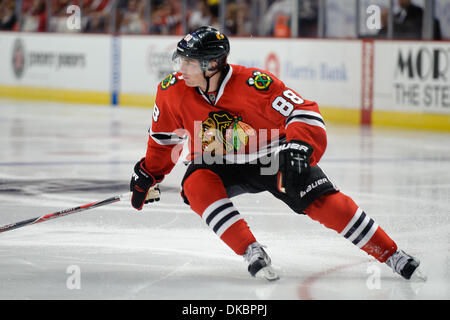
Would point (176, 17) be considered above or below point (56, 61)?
above

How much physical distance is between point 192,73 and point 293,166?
617 mm

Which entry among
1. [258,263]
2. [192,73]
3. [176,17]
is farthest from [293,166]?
[176,17]

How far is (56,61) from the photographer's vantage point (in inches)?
640

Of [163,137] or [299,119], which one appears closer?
[299,119]

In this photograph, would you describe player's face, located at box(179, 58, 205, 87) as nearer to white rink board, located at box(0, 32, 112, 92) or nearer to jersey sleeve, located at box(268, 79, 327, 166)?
jersey sleeve, located at box(268, 79, 327, 166)

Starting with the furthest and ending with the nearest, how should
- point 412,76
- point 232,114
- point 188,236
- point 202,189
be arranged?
point 412,76
point 188,236
point 232,114
point 202,189

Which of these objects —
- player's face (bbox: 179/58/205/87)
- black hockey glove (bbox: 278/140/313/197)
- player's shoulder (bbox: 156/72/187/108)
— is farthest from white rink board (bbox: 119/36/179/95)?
black hockey glove (bbox: 278/140/313/197)

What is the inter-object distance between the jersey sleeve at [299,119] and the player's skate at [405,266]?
492 mm

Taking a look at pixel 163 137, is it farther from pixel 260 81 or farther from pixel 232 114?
pixel 260 81

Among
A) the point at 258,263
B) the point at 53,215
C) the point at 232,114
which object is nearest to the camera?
the point at 258,263

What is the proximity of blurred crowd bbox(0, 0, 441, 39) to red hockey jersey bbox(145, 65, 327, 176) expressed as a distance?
7672 mm

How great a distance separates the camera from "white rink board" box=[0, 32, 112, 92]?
51.5 feet


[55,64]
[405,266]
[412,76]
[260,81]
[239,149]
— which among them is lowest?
[55,64]
